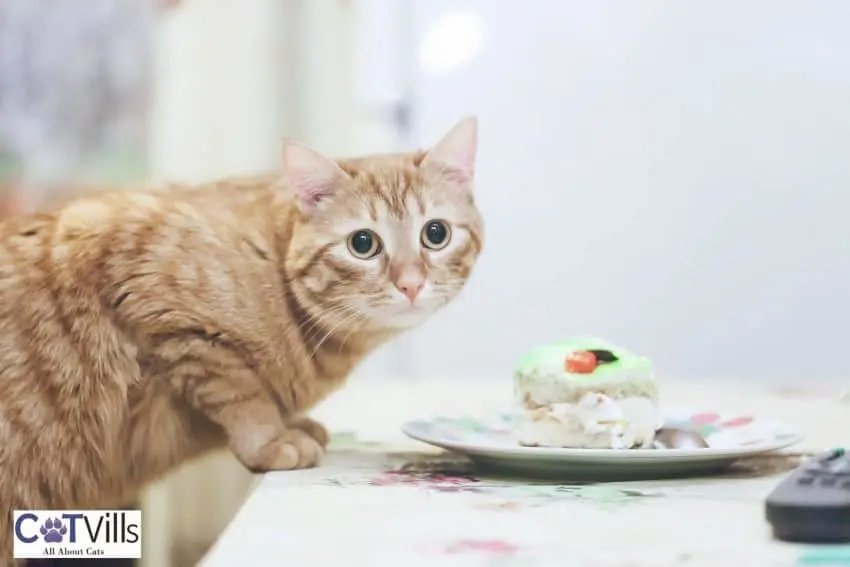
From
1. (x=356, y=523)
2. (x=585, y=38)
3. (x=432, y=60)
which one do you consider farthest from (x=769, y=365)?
(x=356, y=523)

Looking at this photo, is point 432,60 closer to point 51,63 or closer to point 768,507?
point 51,63

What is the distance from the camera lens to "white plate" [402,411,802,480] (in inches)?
28.5

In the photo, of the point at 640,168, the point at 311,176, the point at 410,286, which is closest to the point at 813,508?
the point at 410,286

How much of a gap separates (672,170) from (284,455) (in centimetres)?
103

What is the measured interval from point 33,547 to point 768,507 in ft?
1.48

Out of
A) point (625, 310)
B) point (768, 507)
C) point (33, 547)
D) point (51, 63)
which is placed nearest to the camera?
point (768, 507)

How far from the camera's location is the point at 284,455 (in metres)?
0.81

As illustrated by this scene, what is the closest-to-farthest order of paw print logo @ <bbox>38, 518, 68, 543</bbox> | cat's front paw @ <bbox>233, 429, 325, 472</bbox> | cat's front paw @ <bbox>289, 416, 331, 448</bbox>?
paw print logo @ <bbox>38, 518, 68, 543</bbox> < cat's front paw @ <bbox>233, 429, 325, 472</bbox> < cat's front paw @ <bbox>289, 416, 331, 448</bbox>

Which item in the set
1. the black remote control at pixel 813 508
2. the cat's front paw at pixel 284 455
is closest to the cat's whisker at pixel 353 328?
the cat's front paw at pixel 284 455

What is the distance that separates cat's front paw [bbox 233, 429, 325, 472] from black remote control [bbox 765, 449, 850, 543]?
380 mm

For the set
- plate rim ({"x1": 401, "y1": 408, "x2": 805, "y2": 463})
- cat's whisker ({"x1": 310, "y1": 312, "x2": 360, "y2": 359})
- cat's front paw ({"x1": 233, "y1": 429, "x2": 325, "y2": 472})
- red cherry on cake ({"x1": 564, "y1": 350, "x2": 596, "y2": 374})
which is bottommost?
plate rim ({"x1": 401, "y1": 408, "x2": 805, "y2": 463})

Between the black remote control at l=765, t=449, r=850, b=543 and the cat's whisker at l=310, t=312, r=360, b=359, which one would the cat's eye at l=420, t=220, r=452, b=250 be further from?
the black remote control at l=765, t=449, r=850, b=543

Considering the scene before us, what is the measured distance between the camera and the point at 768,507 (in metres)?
0.53

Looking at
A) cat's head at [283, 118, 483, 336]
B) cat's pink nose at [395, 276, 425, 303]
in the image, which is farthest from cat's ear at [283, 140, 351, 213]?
cat's pink nose at [395, 276, 425, 303]
